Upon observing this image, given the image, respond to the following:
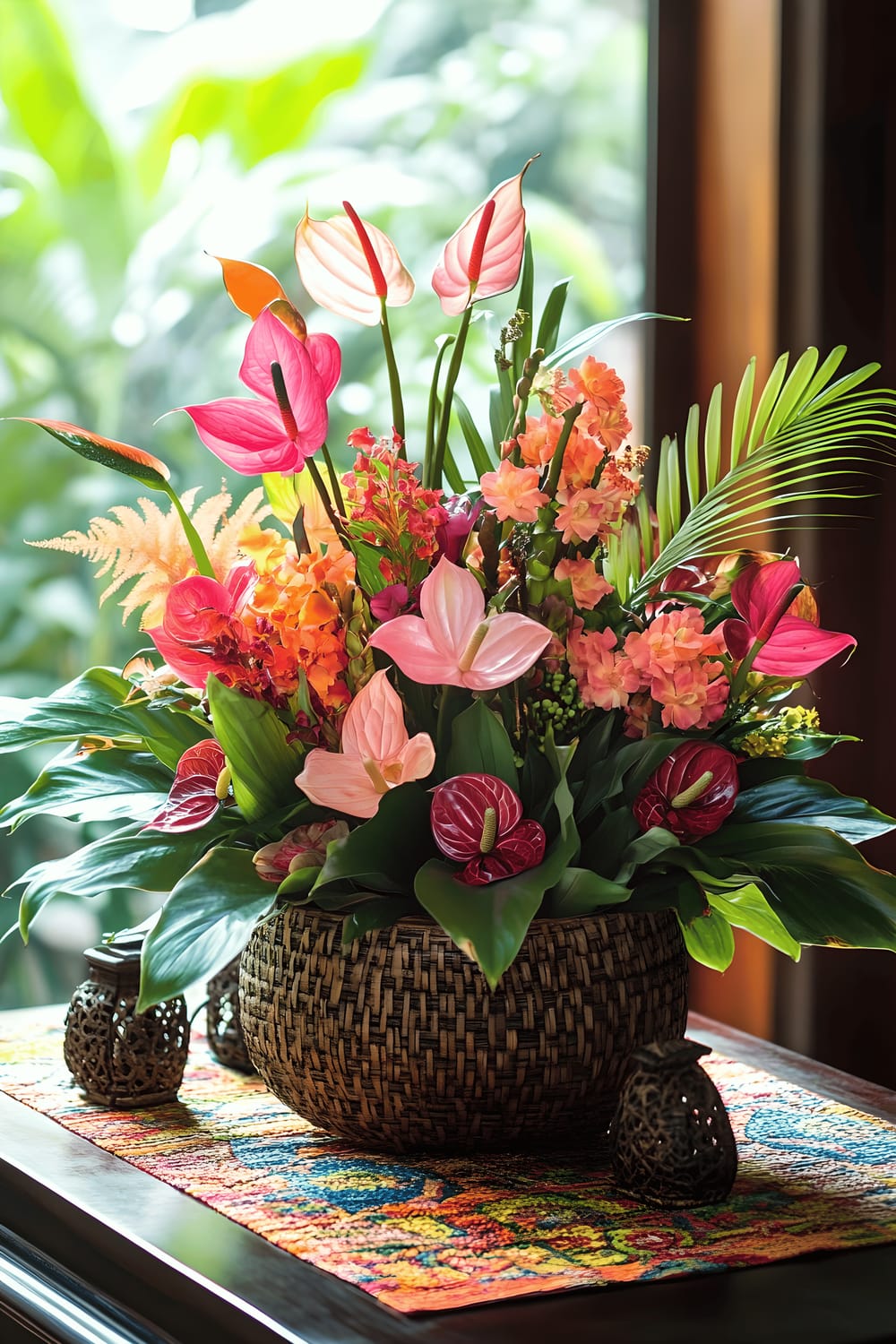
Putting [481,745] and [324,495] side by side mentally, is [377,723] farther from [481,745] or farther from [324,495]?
[324,495]

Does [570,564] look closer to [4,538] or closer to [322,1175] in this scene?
[322,1175]

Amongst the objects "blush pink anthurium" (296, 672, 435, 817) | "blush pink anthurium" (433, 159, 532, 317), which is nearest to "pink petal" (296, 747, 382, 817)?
"blush pink anthurium" (296, 672, 435, 817)

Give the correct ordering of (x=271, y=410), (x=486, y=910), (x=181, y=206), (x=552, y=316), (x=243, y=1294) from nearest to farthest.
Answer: (x=243, y=1294) → (x=486, y=910) → (x=271, y=410) → (x=552, y=316) → (x=181, y=206)

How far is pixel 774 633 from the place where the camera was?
909mm

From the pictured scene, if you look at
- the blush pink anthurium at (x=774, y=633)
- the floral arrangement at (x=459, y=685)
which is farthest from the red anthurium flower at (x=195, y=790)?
the blush pink anthurium at (x=774, y=633)

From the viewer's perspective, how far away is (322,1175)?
34.2 inches

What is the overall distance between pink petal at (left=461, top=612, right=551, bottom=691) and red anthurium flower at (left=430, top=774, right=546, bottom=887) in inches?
2.2

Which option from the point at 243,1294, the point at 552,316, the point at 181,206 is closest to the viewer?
the point at 243,1294

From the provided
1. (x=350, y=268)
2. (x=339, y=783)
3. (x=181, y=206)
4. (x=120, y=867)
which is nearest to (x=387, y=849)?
(x=339, y=783)

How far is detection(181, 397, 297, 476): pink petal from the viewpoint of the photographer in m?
0.89

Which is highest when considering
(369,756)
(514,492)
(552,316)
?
(552,316)

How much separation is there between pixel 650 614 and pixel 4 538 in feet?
6.29

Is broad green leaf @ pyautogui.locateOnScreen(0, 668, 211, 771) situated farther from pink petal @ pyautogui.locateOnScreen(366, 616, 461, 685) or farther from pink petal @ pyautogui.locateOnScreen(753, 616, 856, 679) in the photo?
pink petal @ pyautogui.locateOnScreen(753, 616, 856, 679)

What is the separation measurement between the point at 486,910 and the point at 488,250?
41 cm
